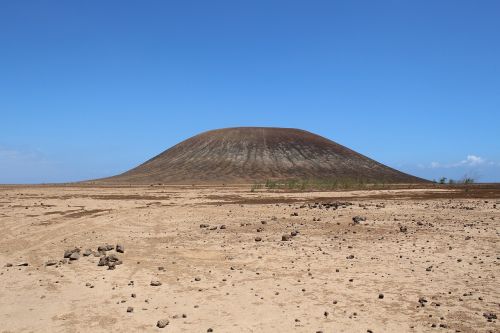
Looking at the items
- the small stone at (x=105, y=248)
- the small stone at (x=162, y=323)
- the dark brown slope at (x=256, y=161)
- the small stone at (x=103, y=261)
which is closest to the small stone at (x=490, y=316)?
the small stone at (x=162, y=323)

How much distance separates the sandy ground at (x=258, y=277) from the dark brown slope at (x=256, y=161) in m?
58.1

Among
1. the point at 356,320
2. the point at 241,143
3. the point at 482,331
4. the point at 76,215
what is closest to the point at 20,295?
the point at 356,320

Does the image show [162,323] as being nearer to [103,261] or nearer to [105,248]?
[103,261]

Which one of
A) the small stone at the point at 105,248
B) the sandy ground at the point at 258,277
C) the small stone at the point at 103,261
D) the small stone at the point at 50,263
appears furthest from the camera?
the small stone at the point at 105,248

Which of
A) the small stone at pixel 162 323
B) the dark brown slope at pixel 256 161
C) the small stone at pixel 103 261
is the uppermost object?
the dark brown slope at pixel 256 161

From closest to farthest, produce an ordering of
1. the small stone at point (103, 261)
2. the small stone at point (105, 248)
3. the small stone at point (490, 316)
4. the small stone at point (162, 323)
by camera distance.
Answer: the small stone at point (162, 323), the small stone at point (490, 316), the small stone at point (103, 261), the small stone at point (105, 248)

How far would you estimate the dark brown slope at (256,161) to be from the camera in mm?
81875

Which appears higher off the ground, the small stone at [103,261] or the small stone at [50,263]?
the small stone at [103,261]

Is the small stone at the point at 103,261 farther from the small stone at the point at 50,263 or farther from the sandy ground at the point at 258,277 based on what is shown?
the small stone at the point at 50,263

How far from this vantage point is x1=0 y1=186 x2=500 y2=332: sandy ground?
7.18 meters

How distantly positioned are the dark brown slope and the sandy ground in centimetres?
5810

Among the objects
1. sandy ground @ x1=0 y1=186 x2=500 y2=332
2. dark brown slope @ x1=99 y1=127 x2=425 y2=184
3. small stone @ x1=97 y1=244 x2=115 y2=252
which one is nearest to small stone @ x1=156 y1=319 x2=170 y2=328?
sandy ground @ x1=0 y1=186 x2=500 y2=332

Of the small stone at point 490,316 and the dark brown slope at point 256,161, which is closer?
the small stone at point 490,316

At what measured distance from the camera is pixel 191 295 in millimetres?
8461
